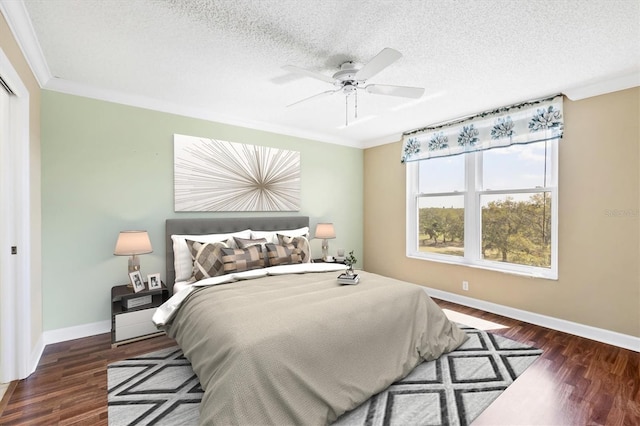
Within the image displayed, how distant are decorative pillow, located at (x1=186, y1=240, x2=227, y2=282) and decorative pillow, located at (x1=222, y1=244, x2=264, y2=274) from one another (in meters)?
0.05

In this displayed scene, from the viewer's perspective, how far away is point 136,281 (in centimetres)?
295

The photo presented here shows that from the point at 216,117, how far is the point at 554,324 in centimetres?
463

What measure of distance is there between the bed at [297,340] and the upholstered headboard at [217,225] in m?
0.87

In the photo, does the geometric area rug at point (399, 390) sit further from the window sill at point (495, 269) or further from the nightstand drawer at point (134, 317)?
the window sill at point (495, 269)

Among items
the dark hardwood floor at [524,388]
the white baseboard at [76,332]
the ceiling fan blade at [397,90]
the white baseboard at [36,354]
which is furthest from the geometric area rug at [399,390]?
the ceiling fan blade at [397,90]

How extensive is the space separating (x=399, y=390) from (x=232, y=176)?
306 cm

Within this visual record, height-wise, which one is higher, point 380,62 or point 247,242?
point 380,62

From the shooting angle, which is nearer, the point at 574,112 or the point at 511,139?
A: the point at 574,112

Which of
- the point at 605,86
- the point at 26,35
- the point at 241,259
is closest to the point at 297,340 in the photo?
the point at 241,259

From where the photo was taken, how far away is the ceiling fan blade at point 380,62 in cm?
185

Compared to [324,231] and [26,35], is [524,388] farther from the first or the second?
[26,35]

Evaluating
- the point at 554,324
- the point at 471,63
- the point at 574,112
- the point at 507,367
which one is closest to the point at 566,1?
the point at 471,63

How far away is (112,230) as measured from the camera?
10.2ft

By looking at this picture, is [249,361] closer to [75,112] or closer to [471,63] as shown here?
[471,63]
